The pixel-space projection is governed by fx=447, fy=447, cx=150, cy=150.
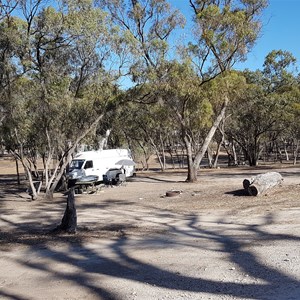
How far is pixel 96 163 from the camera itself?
102 ft

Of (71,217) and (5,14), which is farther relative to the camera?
(5,14)

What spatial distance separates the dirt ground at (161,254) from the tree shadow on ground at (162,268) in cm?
1

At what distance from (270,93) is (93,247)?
3428 cm

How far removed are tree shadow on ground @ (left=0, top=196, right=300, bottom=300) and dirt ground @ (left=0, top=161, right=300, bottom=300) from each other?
0.01 metres

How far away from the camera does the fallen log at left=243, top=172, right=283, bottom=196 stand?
1779 cm

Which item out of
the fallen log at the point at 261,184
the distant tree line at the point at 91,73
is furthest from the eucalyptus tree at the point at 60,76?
the fallen log at the point at 261,184

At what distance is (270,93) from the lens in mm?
40812

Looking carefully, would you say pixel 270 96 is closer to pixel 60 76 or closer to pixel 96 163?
pixel 96 163

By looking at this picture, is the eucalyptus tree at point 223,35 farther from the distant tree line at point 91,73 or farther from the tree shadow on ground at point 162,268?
the tree shadow on ground at point 162,268

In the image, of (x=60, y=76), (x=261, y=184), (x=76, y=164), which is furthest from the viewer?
(x=76, y=164)

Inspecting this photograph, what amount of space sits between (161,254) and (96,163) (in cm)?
2301

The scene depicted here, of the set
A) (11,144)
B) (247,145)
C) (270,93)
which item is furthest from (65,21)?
(247,145)

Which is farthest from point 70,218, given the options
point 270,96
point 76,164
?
point 270,96

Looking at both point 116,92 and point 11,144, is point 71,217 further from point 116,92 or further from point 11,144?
point 11,144
